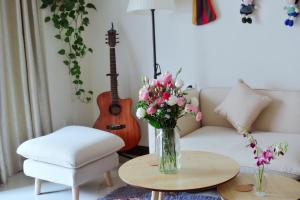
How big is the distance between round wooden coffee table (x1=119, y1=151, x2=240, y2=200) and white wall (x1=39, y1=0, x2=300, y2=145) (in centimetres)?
121

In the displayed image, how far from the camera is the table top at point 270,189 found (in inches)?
71.9

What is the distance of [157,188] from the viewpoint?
1.88m

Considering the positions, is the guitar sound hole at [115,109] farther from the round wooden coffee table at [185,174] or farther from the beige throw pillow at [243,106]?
the round wooden coffee table at [185,174]

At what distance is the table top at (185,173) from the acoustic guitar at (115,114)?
1.18 m

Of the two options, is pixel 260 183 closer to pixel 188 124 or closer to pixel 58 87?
pixel 188 124

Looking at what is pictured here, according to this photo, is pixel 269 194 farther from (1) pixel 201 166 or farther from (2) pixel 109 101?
(2) pixel 109 101

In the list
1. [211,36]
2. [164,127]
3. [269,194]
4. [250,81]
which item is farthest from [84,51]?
[269,194]

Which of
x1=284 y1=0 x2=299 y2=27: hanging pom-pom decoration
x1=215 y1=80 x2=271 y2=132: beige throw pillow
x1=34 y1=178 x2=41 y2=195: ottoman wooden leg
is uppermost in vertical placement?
x1=284 y1=0 x2=299 y2=27: hanging pom-pom decoration

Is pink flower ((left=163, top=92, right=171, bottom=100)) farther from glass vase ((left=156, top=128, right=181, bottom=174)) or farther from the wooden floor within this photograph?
the wooden floor

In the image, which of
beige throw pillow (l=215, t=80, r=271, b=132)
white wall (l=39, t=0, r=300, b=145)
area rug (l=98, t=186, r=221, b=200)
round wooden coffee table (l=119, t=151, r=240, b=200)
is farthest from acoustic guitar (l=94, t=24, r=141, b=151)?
round wooden coffee table (l=119, t=151, r=240, b=200)

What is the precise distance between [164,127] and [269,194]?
0.62 metres

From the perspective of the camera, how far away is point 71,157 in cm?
260

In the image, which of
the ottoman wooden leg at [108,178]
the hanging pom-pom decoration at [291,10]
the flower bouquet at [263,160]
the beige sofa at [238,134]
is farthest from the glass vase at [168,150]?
the hanging pom-pom decoration at [291,10]

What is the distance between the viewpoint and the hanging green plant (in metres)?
3.57
